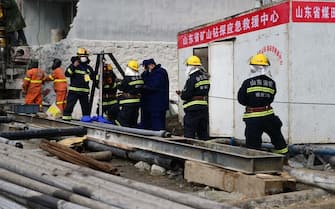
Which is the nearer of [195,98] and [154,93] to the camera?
[195,98]

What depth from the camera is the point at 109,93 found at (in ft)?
38.1

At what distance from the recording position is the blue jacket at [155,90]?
10.6 meters

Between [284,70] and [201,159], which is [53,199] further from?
[284,70]

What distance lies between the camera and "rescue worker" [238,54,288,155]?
735cm

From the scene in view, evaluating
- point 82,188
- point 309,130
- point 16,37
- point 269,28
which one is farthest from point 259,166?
point 16,37

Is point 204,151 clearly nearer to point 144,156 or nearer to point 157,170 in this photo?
point 157,170

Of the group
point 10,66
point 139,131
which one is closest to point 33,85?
point 10,66

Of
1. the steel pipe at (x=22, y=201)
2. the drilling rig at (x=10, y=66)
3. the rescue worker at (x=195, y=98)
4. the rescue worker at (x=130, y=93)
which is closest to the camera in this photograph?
the steel pipe at (x=22, y=201)

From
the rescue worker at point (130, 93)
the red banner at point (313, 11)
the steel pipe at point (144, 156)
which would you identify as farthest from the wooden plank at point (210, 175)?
the rescue worker at point (130, 93)

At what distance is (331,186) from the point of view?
5.81 metres

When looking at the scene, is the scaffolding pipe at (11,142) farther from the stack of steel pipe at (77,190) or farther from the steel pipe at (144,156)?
the stack of steel pipe at (77,190)

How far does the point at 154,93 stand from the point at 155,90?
93 millimetres

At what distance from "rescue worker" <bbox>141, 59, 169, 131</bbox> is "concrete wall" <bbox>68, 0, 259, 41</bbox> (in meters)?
4.77

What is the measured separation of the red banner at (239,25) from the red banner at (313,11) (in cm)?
15
